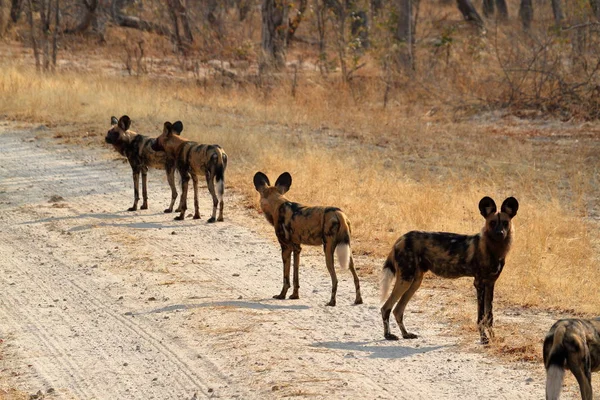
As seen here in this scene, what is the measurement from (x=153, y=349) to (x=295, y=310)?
3.52 ft

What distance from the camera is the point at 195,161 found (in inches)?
346

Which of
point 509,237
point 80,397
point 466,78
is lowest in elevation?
point 80,397

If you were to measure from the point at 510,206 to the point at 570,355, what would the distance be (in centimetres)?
131

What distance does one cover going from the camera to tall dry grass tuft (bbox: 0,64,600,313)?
306 inches

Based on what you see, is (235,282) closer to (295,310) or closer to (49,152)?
(295,310)

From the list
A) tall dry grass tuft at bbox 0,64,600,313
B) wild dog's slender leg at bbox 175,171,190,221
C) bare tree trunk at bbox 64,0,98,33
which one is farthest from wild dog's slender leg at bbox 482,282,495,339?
bare tree trunk at bbox 64,0,98,33

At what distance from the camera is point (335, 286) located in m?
6.23

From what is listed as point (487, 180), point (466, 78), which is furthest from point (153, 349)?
point (466, 78)

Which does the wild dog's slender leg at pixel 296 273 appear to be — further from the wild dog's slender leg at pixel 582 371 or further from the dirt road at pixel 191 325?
the wild dog's slender leg at pixel 582 371

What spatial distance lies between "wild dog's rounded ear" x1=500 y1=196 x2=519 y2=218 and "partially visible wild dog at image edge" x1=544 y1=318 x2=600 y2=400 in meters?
1.10

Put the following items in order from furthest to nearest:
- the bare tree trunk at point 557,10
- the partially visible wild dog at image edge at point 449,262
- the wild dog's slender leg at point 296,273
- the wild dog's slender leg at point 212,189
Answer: the bare tree trunk at point 557,10, the wild dog's slender leg at point 212,189, the wild dog's slender leg at point 296,273, the partially visible wild dog at image edge at point 449,262

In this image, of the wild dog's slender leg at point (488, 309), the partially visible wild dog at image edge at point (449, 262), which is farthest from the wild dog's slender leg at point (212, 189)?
the wild dog's slender leg at point (488, 309)

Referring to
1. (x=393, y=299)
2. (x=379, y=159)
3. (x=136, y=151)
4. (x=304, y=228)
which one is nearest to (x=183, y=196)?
(x=136, y=151)

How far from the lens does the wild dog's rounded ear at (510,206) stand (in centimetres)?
529
